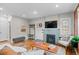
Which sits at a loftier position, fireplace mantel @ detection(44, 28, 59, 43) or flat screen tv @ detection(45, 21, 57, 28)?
flat screen tv @ detection(45, 21, 57, 28)

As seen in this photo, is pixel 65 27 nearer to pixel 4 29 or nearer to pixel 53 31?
pixel 53 31

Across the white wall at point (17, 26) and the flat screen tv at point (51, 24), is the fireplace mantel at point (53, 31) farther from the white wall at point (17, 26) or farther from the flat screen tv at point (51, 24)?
the white wall at point (17, 26)

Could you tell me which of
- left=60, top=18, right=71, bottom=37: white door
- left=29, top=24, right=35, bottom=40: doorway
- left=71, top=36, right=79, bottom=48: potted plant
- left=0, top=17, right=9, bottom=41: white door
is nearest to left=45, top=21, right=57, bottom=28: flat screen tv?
left=60, top=18, right=71, bottom=37: white door

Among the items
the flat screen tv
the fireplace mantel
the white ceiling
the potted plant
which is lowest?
the potted plant

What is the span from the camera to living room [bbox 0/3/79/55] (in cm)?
122

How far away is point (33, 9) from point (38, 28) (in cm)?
32

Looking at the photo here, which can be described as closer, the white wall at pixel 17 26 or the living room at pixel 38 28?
the living room at pixel 38 28

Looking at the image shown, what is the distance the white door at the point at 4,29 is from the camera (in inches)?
52.1

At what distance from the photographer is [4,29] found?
1.33 meters

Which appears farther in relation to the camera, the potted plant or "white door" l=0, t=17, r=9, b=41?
"white door" l=0, t=17, r=9, b=41

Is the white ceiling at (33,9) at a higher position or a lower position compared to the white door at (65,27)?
higher

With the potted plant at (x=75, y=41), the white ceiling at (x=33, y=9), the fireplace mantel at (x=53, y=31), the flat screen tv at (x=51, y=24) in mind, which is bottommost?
the potted plant at (x=75, y=41)

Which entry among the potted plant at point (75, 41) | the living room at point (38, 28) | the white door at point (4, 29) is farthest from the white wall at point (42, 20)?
the white door at point (4, 29)

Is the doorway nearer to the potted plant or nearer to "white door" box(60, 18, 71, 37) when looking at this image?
"white door" box(60, 18, 71, 37)
